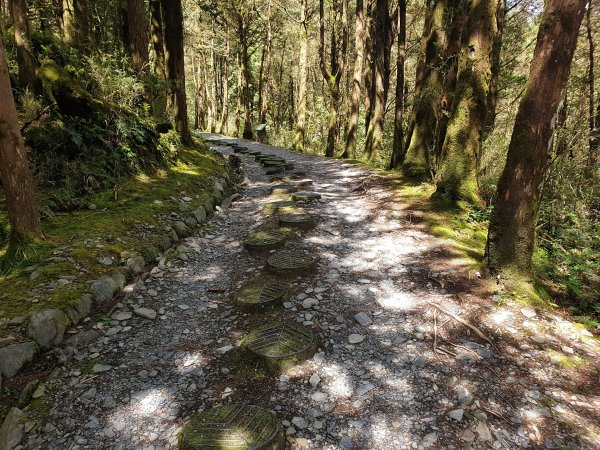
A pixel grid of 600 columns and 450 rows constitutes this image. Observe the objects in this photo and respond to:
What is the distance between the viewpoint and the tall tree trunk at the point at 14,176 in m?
3.54

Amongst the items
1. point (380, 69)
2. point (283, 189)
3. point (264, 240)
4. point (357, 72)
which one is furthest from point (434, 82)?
point (357, 72)

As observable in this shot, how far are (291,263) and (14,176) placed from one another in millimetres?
3190

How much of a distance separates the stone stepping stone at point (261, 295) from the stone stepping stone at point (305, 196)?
11.2ft

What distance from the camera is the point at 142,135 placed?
7059 millimetres

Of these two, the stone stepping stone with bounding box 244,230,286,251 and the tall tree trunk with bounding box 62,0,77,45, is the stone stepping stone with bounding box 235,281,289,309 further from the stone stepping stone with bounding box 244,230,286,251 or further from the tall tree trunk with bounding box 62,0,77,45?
the tall tree trunk with bounding box 62,0,77,45

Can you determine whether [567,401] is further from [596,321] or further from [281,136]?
[281,136]

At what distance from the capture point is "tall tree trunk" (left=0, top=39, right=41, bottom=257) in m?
3.54

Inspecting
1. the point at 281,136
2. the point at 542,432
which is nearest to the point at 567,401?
the point at 542,432

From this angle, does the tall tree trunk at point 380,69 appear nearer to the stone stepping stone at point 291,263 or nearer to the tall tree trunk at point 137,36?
the tall tree trunk at point 137,36

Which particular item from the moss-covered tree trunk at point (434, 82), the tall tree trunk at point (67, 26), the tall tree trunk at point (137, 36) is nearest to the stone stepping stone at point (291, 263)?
the moss-covered tree trunk at point (434, 82)

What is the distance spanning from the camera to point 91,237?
14.8 feet

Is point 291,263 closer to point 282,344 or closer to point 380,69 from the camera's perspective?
point 282,344

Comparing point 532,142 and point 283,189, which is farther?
point 283,189

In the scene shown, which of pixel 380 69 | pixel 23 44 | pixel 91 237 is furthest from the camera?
pixel 380 69
